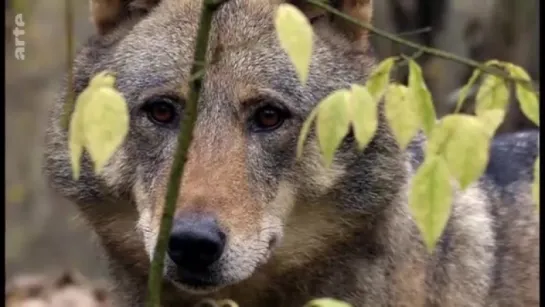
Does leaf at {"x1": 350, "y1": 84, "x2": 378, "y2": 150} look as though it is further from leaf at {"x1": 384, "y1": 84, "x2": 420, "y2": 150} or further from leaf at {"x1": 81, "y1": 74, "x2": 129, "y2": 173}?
leaf at {"x1": 81, "y1": 74, "x2": 129, "y2": 173}

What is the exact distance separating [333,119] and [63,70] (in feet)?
20.6

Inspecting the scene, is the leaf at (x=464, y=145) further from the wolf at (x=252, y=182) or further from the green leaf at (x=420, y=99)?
the wolf at (x=252, y=182)

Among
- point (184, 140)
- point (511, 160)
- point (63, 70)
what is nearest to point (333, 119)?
point (184, 140)

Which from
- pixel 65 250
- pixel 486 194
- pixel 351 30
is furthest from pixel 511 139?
pixel 65 250

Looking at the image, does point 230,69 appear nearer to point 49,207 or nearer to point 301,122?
point 301,122

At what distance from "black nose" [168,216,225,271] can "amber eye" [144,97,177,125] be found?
59cm

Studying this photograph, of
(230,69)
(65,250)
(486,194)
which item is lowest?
(65,250)

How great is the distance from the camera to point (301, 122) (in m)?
4.09

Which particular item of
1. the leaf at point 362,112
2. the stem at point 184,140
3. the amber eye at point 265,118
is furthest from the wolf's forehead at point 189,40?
the leaf at point 362,112

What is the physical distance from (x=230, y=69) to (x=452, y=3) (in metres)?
5.23

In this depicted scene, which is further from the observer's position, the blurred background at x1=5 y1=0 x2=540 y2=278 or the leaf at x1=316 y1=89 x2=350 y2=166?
the blurred background at x1=5 y1=0 x2=540 y2=278

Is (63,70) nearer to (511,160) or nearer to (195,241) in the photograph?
(511,160)

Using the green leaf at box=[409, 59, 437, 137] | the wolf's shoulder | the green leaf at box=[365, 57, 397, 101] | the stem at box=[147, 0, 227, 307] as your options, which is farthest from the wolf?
the green leaf at box=[409, 59, 437, 137]

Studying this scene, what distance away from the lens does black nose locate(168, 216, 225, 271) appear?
353 cm
